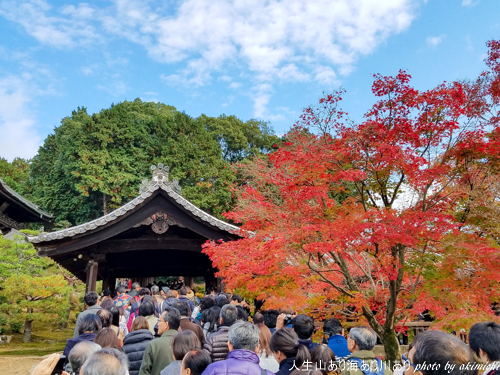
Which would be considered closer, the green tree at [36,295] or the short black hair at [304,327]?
the short black hair at [304,327]

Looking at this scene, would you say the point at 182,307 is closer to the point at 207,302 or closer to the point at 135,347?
the point at 135,347

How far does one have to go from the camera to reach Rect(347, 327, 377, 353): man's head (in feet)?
10.5

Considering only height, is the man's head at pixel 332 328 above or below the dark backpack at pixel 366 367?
above

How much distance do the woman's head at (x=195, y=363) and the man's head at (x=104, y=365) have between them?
576 millimetres

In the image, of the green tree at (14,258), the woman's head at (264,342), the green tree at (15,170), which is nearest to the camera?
the woman's head at (264,342)

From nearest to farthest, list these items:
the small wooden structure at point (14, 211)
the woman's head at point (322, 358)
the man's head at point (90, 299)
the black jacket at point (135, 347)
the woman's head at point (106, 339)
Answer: the woman's head at point (322, 358) → the woman's head at point (106, 339) → the black jacket at point (135, 347) → the man's head at point (90, 299) → the small wooden structure at point (14, 211)

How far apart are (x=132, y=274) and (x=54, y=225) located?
16.5 m

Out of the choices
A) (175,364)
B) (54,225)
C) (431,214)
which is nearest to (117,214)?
(175,364)

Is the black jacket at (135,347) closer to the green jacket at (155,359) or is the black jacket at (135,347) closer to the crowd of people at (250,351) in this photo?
the crowd of people at (250,351)

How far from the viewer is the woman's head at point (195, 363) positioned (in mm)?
2615

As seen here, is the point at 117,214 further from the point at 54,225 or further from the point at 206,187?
the point at 54,225

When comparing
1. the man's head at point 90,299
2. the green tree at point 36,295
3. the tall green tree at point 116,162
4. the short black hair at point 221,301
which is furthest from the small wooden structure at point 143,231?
the tall green tree at point 116,162

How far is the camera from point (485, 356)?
2383 millimetres

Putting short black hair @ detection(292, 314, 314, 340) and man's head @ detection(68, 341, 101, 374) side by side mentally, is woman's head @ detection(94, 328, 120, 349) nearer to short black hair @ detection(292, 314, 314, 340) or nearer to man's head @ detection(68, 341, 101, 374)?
man's head @ detection(68, 341, 101, 374)
